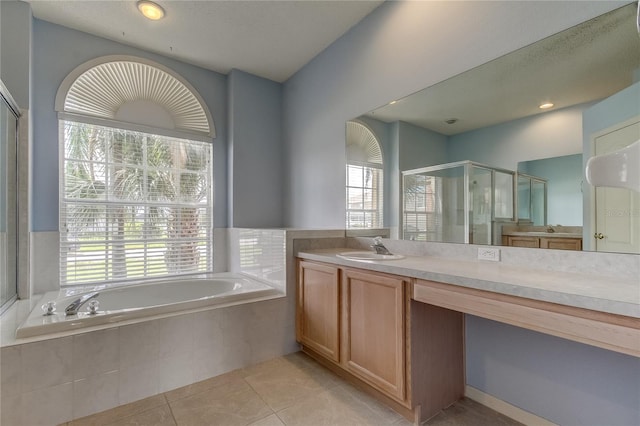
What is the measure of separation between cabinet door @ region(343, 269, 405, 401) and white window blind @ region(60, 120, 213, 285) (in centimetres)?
207

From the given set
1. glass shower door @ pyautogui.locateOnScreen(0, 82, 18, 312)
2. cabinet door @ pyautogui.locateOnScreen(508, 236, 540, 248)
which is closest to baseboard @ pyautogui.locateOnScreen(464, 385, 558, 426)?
cabinet door @ pyautogui.locateOnScreen(508, 236, 540, 248)

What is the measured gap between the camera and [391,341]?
1690 mm

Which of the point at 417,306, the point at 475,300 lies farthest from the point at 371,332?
the point at 475,300

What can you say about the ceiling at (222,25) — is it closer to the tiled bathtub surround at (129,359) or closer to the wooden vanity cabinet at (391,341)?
the wooden vanity cabinet at (391,341)

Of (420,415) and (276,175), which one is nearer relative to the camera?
(420,415)

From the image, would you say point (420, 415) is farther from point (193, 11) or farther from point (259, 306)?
point (193, 11)

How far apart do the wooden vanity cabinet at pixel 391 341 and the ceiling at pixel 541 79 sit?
118 cm

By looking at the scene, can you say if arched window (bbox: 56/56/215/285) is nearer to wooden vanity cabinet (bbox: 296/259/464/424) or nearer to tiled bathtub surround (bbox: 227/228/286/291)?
tiled bathtub surround (bbox: 227/228/286/291)

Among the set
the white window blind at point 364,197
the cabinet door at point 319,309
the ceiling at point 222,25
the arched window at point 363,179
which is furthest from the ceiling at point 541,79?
the cabinet door at point 319,309

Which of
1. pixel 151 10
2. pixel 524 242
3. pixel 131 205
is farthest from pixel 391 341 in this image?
pixel 151 10

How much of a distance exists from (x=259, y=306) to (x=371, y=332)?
3.12ft

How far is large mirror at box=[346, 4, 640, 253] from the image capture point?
4.52 ft

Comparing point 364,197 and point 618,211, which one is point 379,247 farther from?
point 618,211

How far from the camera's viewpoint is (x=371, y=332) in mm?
1817
